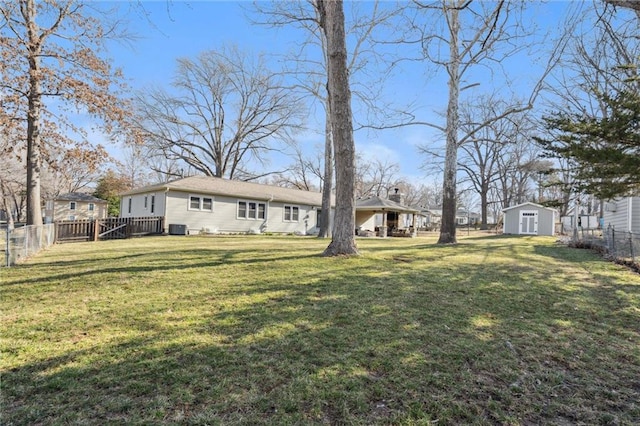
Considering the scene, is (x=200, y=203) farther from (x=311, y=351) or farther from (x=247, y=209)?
(x=311, y=351)

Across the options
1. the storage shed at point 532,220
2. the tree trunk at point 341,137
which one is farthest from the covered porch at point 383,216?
the tree trunk at point 341,137

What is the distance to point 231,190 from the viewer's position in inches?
864

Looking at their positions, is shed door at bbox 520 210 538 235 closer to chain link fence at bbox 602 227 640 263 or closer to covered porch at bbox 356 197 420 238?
covered porch at bbox 356 197 420 238

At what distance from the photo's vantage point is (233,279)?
5.61 metres

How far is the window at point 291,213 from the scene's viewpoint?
983 inches

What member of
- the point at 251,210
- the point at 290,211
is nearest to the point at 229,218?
the point at 251,210

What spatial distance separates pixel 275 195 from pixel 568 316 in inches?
831

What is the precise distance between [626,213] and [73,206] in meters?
48.7

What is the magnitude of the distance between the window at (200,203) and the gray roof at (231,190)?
0.47 m

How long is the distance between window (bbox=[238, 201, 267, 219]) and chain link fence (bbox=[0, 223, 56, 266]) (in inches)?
490

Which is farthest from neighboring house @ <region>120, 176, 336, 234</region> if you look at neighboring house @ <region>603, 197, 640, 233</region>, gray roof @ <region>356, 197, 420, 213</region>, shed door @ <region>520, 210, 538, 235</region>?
neighboring house @ <region>603, 197, 640, 233</region>

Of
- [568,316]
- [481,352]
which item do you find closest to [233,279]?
[481,352]

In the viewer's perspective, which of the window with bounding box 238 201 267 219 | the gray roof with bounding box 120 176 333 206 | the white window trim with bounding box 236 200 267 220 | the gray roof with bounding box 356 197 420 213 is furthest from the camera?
the gray roof with bounding box 356 197 420 213

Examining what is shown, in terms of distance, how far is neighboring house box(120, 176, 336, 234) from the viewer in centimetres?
1945
